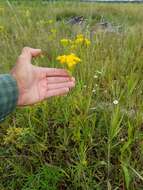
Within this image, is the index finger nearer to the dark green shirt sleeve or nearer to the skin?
the skin

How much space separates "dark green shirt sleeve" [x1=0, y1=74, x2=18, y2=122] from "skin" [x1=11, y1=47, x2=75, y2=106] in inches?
2.3

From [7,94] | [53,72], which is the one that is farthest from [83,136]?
[7,94]

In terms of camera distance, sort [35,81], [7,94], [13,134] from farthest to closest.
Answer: [13,134] < [35,81] < [7,94]

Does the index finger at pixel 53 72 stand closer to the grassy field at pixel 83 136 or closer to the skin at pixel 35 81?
the skin at pixel 35 81

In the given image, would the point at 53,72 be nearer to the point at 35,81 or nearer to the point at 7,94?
the point at 35,81

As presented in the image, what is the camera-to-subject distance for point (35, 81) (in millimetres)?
1936

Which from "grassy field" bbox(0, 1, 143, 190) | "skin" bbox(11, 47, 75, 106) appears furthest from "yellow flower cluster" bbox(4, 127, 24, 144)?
"skin" bbox(11, 47, 75, 106)

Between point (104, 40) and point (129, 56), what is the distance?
0.46 metres

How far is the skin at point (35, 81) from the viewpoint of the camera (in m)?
1.83

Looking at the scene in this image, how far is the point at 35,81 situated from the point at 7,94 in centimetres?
26

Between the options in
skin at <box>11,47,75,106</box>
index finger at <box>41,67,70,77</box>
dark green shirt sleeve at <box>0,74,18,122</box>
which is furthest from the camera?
index finger at <box>41,67,70,77</box>

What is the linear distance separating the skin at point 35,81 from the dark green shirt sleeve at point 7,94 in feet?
0.19

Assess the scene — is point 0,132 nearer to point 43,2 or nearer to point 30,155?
point 30,155

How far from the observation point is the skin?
183 cm
